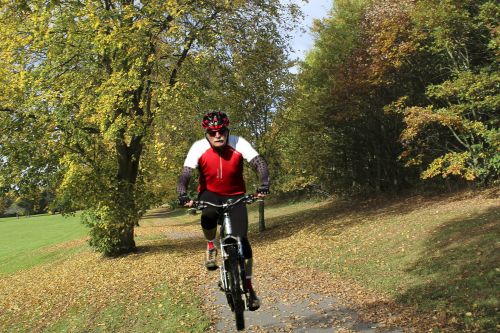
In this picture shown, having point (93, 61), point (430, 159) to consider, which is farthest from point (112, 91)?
point (430, 159)

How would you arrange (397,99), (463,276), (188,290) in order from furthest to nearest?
(397,99) → (188,290) → (463,276)

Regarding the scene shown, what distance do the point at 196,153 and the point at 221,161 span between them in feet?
1.15

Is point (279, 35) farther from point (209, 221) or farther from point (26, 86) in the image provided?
point (209, 221)

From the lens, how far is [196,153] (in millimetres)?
5953

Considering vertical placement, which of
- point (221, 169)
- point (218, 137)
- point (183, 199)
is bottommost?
point (183, 199)

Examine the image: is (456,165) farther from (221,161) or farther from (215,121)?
(215,121)

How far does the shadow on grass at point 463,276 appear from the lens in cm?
835

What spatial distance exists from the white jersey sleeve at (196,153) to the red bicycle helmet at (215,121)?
0.26m

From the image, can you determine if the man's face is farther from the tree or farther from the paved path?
the tree

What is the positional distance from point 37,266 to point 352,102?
19681 millimetres

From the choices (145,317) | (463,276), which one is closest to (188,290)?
(145,317)

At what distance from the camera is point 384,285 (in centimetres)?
1130

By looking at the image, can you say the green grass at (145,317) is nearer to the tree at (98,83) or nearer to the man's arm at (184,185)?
the man's arm at (184,185)

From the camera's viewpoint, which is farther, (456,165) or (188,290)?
(456,165)
